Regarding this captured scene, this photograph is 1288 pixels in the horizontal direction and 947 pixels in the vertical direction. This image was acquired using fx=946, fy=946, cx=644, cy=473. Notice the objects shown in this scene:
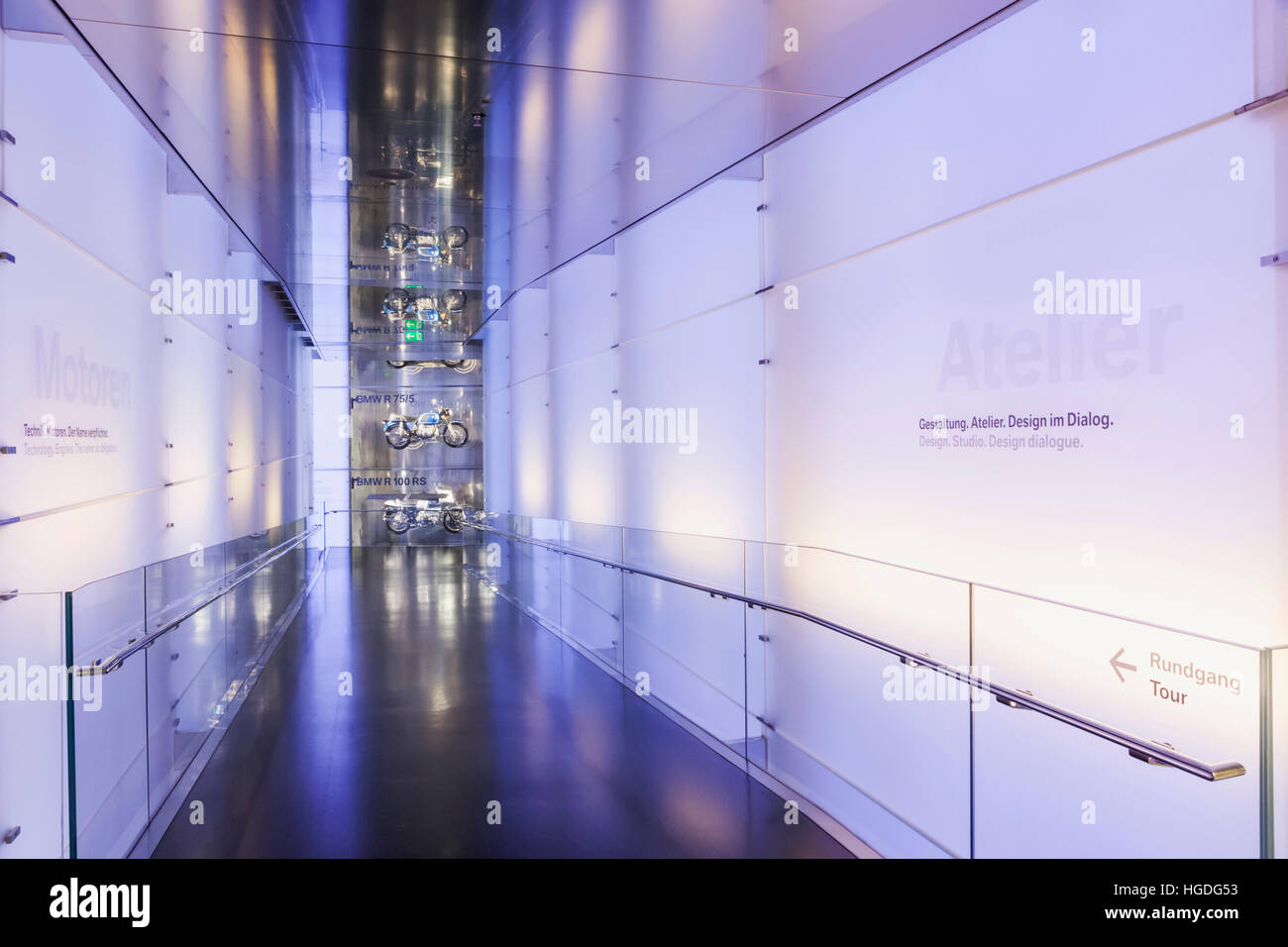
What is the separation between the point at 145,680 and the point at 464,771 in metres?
1.60

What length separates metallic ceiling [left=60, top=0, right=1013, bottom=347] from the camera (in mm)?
3240

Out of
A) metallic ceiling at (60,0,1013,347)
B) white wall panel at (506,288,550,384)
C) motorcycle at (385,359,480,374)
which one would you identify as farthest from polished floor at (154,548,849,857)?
motorcycle at (385,359,480,374)

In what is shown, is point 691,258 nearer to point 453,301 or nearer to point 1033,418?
point 1033,418

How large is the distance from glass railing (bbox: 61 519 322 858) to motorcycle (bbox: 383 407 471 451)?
1092 cm

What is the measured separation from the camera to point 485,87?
3996 mm

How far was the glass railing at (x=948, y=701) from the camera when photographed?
7.54ft

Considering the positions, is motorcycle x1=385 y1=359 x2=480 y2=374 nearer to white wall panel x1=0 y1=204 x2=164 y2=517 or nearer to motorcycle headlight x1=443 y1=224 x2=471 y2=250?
motorcycle headlight x1=443 y1=224 x2=471 y2=250

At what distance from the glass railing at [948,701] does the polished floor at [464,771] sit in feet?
1.01
